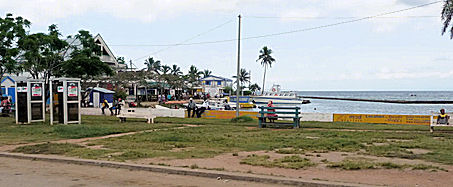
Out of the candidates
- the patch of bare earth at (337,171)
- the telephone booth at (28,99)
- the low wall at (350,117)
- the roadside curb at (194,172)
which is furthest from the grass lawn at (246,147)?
the low wall at (350,117)

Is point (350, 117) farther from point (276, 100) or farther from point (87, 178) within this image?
point (276, 100)

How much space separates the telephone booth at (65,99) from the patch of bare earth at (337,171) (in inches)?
453

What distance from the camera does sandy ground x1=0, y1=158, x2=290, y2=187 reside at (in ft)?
25.1

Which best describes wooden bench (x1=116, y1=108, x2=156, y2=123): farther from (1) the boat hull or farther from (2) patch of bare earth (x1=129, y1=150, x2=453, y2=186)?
(1) the boat hull

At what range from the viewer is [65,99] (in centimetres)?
1988

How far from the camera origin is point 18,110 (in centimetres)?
2086

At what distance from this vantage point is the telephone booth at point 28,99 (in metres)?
20.9

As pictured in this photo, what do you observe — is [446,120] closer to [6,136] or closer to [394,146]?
[394,146]

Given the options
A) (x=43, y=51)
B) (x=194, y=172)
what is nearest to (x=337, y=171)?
(x=194, y=172)

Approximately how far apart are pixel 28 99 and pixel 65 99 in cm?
241

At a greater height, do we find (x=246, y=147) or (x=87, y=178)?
(x=246, y=147)

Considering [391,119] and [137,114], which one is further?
[391,119]

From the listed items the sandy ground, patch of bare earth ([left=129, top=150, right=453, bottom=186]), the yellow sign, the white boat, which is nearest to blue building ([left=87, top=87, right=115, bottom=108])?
the yellow sign

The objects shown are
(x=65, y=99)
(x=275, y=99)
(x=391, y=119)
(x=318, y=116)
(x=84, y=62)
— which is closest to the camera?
(x=65, y=99)
